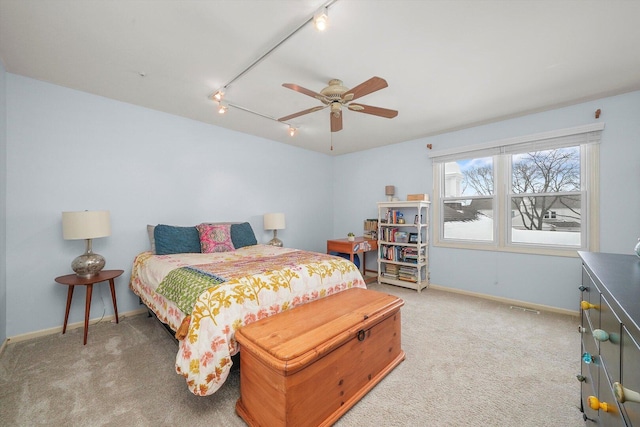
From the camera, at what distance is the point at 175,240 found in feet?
9.97

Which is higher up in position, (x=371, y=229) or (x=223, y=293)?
(x=371, y=229)

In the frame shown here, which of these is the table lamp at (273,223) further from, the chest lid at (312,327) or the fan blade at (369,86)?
the fan blade at (369,86)

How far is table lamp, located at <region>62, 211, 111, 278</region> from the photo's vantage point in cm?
239

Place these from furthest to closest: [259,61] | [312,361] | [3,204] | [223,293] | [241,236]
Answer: [241,236]
[3,204]
[259,61]
[223,293]
[312,361]

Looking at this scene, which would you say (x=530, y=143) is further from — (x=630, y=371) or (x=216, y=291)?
(x=216, y=291)

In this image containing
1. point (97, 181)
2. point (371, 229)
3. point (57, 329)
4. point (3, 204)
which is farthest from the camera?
point (371, 229)

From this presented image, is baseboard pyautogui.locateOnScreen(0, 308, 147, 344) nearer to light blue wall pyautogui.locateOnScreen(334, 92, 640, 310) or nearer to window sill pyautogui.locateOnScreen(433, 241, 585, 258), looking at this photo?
light blue wall pyautogui.locateOnScreen(334, 92, 640, 310)

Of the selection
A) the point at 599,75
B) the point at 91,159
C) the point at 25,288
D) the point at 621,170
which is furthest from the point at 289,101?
the point at 621,170

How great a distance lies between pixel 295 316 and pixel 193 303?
0.68 meters

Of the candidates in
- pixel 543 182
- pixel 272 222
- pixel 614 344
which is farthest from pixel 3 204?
pixel 543 182

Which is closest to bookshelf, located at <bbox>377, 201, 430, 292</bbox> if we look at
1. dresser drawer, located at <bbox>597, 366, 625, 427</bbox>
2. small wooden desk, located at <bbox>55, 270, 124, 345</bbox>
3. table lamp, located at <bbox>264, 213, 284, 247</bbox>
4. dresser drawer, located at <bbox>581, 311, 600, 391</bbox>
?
table lamp, located at <bbox>264, 213, 284, 247</bbox>

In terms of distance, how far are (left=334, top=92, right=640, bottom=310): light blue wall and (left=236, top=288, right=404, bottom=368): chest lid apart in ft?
7.76

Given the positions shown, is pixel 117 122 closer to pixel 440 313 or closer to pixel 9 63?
pixel 9 63

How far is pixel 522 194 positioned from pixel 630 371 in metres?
3.48
